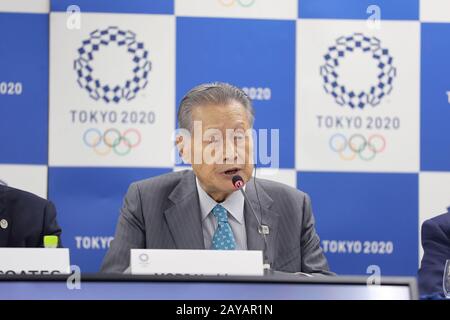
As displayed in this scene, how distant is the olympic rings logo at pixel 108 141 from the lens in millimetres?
3246

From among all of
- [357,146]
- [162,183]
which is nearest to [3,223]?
[162,183]

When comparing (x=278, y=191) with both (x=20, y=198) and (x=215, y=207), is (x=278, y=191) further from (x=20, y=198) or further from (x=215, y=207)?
(x=20, y=198)

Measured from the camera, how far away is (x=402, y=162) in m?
3.28

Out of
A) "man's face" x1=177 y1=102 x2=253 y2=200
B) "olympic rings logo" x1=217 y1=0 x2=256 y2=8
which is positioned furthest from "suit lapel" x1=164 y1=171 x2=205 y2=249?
"olympic rings logo" x1=217 y1=0 x2=256 y2=8

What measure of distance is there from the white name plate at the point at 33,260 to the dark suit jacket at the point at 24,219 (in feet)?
2.34

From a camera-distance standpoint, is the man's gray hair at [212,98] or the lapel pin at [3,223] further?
the lapel pin at [3,223]

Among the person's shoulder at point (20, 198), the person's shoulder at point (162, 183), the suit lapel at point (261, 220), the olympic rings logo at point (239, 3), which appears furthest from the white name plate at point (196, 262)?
the olympic rings logo at point (239, 3)

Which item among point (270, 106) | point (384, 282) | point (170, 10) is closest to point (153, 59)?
point (170, 10)

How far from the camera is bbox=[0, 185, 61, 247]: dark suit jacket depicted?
2422 mm

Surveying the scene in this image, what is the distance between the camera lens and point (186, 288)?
3.57 feet

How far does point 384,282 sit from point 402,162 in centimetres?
224

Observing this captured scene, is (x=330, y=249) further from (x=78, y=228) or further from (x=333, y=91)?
(x=78, y=228)

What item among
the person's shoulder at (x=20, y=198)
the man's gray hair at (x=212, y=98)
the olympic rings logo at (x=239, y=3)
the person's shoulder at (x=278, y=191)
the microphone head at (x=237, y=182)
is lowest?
the person's shoulder at (x=20, y=198)

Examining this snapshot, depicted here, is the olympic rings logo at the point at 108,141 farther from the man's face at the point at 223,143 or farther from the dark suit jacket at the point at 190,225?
the man's face at the point at 223,143
